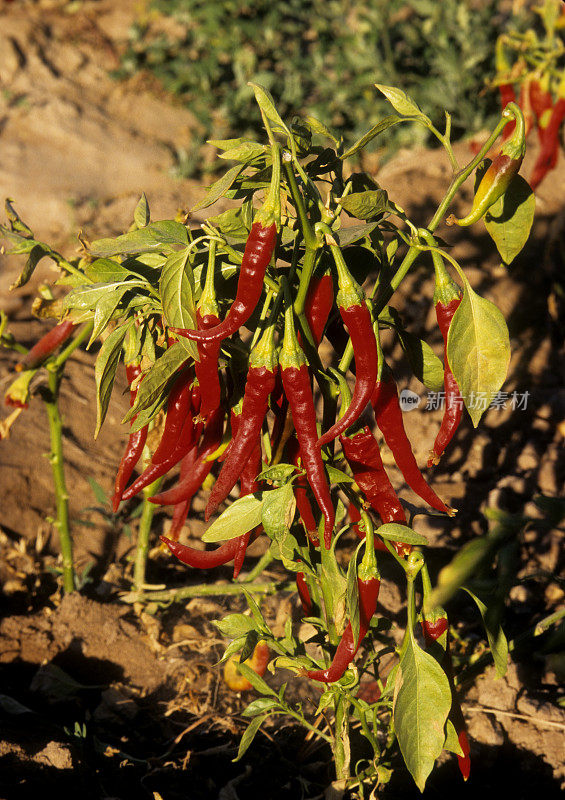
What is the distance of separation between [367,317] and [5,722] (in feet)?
4.18

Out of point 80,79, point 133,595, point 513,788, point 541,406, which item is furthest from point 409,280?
point 80,79

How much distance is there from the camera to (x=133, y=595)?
6.81 ft

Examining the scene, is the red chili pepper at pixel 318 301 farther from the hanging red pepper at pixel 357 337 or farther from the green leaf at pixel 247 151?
the green leaf at pixel 247 151

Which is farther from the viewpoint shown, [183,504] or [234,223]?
[183,504]

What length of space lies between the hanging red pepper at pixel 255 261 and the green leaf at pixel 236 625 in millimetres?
590

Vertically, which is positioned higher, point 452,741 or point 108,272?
point 108,272

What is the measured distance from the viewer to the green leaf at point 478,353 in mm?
1077

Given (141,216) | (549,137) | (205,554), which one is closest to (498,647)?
(205,554)

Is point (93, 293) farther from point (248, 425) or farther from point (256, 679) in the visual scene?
point (256, 679)

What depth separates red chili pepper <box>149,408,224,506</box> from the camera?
1.40 metres

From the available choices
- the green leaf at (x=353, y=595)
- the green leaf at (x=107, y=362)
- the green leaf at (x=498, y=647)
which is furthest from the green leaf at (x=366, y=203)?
the green leaf at (x=498, y=647)

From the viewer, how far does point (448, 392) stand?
1.24 meters

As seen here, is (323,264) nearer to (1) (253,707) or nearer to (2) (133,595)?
(1) (253,707)

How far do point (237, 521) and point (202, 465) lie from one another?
0.98 ft
